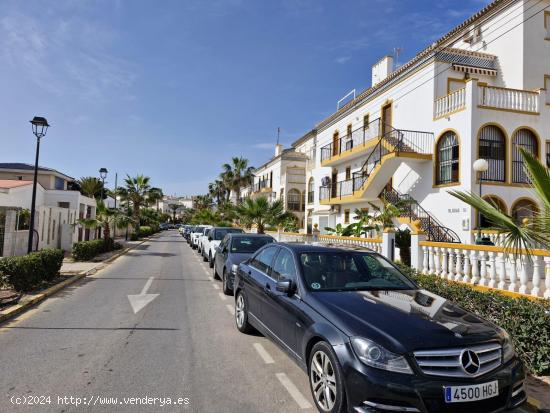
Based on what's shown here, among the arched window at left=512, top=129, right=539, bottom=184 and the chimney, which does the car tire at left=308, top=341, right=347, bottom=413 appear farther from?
the chimney

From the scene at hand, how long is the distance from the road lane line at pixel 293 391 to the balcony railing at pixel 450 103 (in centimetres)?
1486

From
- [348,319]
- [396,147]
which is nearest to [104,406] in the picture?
[348,319]

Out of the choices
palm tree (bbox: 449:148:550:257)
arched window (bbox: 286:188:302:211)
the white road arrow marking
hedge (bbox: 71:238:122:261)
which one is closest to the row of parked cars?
palm tree (bbox: 449:148:550:257)

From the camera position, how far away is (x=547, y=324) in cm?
451

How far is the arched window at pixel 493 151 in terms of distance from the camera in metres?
15.5

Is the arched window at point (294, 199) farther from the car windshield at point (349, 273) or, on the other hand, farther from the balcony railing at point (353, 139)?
the car windshield at point (349, 273)

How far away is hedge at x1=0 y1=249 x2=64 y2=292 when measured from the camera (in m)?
8.41

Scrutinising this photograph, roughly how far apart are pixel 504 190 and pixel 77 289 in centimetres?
1599

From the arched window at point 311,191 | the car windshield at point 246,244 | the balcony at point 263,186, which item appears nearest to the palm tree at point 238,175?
the balcony at point 263,186

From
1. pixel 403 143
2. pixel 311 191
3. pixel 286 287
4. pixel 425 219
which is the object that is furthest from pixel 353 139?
pixel 286 287

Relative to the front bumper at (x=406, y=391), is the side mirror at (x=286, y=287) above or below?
above

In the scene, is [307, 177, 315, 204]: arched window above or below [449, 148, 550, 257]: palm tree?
above

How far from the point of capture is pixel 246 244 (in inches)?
424

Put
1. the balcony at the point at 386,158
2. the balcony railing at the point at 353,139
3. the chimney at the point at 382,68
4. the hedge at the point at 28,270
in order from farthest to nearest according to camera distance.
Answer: the chimney at the point at 382,68 < the balcony railing at the point at 353,139 < the balcony at the point at 386,158 < the hedge at the point at 28,270
